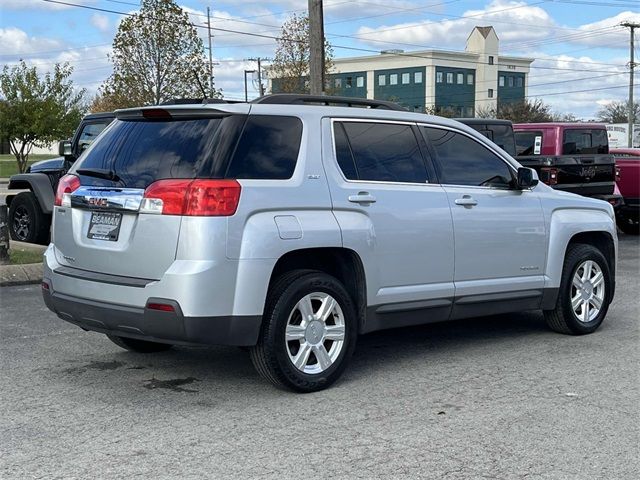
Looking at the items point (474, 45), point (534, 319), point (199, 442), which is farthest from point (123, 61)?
point (474, 45)

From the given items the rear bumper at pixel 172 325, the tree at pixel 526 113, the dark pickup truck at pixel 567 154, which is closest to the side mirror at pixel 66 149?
the dark pickup truck at pixel 567 154

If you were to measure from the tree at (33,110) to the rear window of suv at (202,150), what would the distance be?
37.8m

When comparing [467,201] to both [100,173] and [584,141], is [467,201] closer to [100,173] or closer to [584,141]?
[100,173]

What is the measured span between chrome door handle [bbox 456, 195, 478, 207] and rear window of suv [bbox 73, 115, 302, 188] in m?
1.48

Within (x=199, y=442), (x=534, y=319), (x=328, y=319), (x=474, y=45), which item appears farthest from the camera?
(x=474, y=45)

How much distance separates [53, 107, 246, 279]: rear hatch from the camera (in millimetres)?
5285

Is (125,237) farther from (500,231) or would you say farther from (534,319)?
(534,319)

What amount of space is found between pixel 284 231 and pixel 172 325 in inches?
35.5

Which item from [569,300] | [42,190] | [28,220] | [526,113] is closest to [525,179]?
[569,300]

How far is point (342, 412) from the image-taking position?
5.30 meters

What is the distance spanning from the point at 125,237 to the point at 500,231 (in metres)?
2.99

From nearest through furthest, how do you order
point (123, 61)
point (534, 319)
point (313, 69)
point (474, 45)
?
point (534, 319) → point (313, 69) → point (123, 61) → point (474, 45)

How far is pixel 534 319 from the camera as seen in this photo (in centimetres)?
845

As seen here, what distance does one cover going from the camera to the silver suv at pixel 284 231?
5.27m
